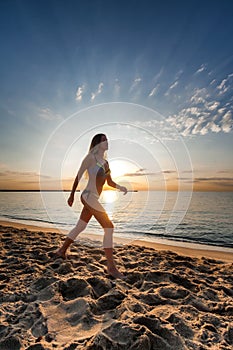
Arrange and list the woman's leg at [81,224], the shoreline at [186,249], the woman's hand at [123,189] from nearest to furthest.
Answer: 1. the woman's leg at [81,224]
2. the woman's hand at [123,189]
3. the shoreline at [186,249]

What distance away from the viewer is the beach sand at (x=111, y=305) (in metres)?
2.36

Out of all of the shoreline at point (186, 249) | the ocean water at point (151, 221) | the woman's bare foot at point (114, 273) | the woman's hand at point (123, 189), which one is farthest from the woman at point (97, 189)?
the shoreline at point (186, 249)

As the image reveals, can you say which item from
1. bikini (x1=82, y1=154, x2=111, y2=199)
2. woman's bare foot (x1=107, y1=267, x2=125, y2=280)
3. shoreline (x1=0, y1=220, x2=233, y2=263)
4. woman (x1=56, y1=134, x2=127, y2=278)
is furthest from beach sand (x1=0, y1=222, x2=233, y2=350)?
shoreline (x1=0, y1=220, x2=233, y2=263)

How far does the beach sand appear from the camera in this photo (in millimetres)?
2361

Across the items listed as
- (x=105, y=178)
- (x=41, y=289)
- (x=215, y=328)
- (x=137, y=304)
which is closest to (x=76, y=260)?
(x=41, y=289)

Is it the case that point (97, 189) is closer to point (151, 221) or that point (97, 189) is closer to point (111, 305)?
point (111, 305)

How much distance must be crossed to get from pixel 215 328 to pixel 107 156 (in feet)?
10.4

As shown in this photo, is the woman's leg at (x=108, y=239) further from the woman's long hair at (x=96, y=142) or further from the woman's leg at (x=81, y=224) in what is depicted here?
the woman's long hair at (x=96, y=142)

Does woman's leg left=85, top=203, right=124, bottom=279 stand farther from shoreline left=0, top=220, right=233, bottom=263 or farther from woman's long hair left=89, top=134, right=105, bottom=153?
shoreline left=0, top=220, right=233, bottom=263

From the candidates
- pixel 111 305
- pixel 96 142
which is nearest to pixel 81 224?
pixel 96 142

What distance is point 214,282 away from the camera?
13.8 feet

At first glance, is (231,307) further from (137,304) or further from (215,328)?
(137,304)

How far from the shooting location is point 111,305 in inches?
122

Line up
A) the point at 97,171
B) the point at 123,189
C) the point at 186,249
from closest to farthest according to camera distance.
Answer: the point at 97,171
the point at 123,189
the point at 186,249
